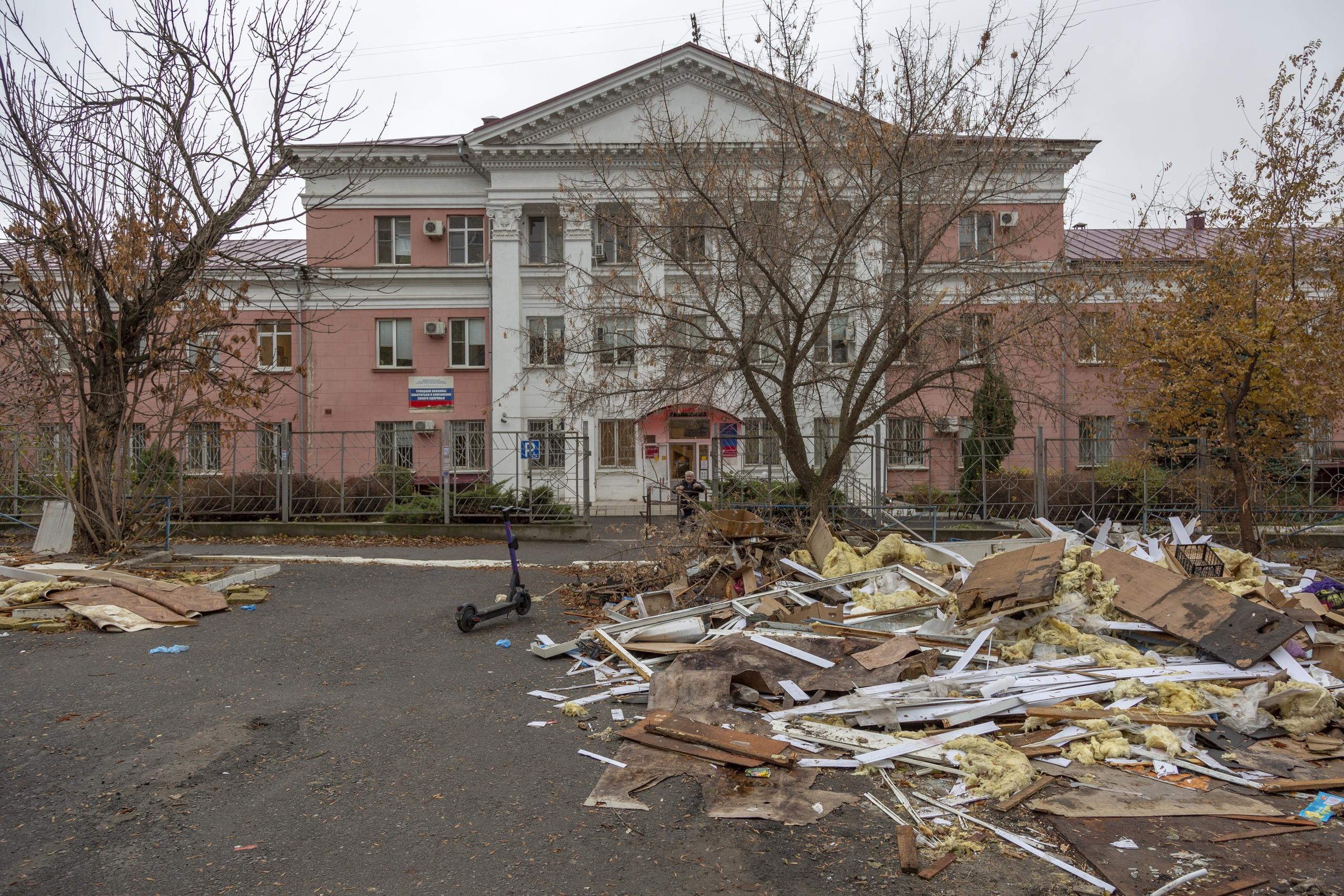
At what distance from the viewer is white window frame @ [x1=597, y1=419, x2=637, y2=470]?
91.5 feet

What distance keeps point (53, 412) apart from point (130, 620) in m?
11.2

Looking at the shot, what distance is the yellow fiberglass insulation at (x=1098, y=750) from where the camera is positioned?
16.6 feet

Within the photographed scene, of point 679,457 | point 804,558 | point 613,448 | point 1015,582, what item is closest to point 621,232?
point 804,558

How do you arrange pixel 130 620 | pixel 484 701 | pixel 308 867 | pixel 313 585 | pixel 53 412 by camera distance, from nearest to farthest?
pixel 308 867 → pixel 484 701 → pixel 130 620 → pixel 313 585 → pixel 53 412

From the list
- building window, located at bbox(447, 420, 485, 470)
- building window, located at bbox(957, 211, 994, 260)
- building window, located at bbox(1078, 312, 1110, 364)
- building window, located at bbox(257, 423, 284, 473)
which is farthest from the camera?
building window, located at bbox(447, 420, 485, 470)

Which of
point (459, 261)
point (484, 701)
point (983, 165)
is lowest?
point (484, 701)

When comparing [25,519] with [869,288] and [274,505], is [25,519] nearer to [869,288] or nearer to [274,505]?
[274,505]

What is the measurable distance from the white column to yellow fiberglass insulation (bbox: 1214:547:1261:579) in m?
21.6

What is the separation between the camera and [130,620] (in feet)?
29.6

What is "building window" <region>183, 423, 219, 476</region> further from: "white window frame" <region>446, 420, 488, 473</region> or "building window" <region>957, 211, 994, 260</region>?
"building window" <region>957, 211, 994, 260</region>

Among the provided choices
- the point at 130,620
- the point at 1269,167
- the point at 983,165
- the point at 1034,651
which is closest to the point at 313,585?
the point at 130,620

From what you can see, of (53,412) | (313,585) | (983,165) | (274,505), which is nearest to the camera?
(983,165)

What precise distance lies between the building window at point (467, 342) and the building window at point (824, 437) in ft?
44.5

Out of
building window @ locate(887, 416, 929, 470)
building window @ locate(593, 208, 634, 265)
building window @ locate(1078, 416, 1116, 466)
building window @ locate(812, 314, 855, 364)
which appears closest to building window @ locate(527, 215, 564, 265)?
building window @ locate(812, 314, 855, 364)
